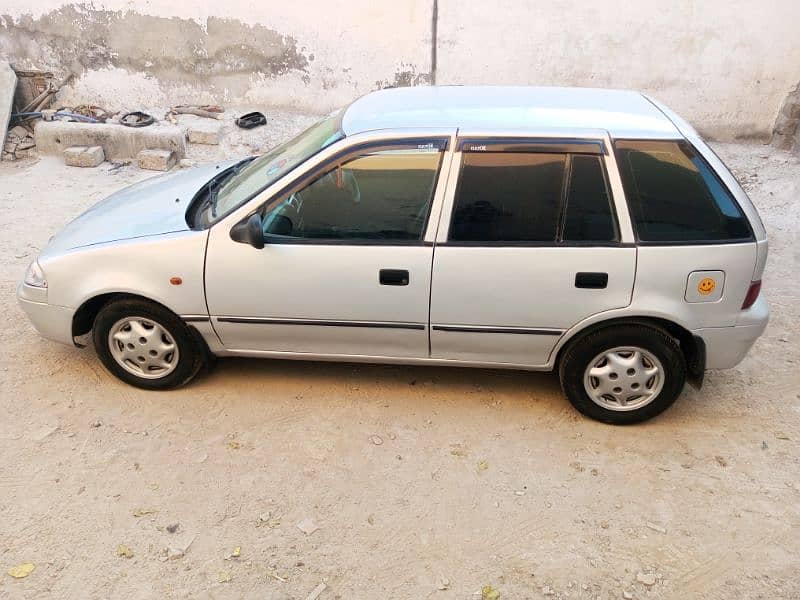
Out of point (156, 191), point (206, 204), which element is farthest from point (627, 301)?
point (156, 191)

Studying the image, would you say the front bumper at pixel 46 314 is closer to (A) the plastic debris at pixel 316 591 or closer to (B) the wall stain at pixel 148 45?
(A) the plastic debris at pixel 316 591

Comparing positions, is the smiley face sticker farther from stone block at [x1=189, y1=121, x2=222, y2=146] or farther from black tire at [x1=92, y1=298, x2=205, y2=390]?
stone block at [x1=189, y1=121, x2=222, y2=146]

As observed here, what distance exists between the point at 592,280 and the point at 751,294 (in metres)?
0.88

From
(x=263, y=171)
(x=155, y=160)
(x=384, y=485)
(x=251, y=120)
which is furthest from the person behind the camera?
(x=251, y=120)

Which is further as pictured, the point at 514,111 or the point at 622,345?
the point at 514,111

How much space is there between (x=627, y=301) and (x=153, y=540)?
267 cm

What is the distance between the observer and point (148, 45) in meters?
8.68

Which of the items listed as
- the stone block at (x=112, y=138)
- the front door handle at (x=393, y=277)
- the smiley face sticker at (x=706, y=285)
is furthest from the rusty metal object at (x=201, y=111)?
the smiley face sticker at (x=706, y=285)

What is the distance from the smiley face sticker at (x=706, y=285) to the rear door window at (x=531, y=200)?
0.53 meters

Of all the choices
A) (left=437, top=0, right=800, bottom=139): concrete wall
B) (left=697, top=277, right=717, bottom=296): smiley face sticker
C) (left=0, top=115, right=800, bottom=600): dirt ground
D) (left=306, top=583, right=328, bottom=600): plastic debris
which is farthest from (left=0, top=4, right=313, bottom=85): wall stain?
(left=306, top=583, right=328, bottom=600): plastic debris

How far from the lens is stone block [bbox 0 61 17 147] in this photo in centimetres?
838

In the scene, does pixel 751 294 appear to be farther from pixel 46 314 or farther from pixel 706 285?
pixel 46 314

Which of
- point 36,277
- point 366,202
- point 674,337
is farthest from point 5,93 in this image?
point 674,337

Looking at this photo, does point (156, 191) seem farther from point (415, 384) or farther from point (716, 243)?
point (716, 243)
